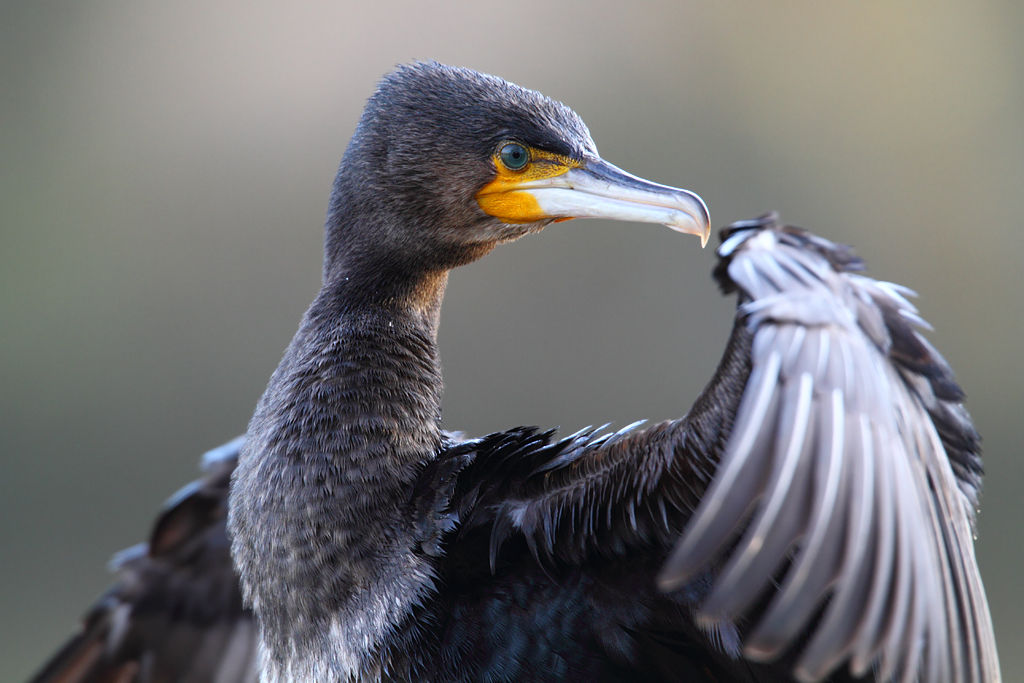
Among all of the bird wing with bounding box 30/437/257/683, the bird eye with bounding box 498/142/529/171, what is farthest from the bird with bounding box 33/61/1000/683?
the bird wing with bounding box 30/437/257/683

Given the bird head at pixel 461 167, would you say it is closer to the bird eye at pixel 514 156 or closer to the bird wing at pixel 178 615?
the bird eye at pixel 514 156

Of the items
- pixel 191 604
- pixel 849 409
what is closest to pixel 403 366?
pixel 849 409

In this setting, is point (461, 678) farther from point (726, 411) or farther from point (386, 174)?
point (386, 174)

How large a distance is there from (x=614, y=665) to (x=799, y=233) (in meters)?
0.84

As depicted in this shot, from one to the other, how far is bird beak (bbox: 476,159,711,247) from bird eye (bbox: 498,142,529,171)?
0.03m

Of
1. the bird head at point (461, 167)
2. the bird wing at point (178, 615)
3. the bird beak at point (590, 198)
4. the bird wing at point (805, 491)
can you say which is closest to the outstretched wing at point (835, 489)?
the bird wing at point (805, 491)

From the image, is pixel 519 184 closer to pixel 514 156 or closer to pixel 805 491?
pixel 514 156

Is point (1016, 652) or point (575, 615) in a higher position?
point (575, 615)

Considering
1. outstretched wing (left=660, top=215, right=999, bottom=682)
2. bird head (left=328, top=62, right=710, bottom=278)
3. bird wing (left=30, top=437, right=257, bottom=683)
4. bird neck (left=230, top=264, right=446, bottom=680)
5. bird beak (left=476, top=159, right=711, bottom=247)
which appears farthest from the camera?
bird wing (left=30, top=437, right=257, bottom=683)

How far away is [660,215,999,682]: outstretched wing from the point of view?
3.88 feet

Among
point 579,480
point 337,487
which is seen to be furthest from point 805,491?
point 337,487

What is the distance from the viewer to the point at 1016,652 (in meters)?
6.14

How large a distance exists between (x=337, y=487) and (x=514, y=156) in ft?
2.63

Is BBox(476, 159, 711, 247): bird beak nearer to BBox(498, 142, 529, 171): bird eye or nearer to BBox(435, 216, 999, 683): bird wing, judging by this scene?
BBox(498, 142, 529, 171): bird eye
